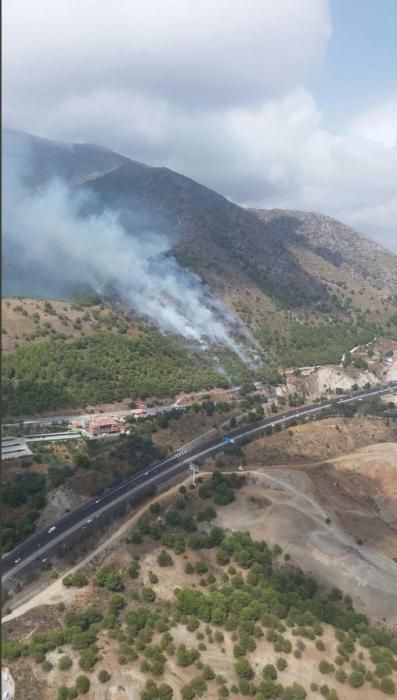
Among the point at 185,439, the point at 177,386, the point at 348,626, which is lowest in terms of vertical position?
the point at 348,626

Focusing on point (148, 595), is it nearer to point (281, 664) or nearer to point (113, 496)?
point (281, 664)

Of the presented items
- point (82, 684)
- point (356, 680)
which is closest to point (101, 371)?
point (82, 684)

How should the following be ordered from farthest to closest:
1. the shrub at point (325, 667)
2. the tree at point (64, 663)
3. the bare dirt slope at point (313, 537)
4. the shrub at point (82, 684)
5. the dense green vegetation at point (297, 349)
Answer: the dense green vegetation at point (297, 349)
the bare dirt slope at point (313, 537)
the shrub at point (325, 667)
the tree at point (64, 663)
the shrub at point (82, 684)

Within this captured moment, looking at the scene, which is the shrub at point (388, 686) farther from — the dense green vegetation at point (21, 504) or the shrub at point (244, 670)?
the dense green vegetation at point (21, 504)

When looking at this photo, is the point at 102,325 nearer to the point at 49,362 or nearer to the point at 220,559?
the point at 49,362

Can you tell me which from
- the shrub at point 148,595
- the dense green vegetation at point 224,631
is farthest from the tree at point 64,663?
the shrub at point 148,595

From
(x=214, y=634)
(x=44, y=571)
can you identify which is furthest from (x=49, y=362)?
(x=214, y=634)
